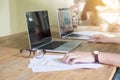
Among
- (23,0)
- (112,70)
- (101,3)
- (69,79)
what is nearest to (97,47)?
(112,70)

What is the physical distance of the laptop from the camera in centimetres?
135

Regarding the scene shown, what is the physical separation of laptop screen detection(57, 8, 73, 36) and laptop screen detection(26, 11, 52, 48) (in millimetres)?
251

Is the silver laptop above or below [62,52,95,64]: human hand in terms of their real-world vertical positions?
above

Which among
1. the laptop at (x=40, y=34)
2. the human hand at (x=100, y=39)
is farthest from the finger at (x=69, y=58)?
the human hand at (x=100, y=39)

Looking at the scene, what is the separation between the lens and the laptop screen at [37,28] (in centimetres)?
136

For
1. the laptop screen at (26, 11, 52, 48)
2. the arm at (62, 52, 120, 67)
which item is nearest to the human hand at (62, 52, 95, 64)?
the arm at (62, 52, 120, 67)

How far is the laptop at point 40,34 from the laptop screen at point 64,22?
0.82ft

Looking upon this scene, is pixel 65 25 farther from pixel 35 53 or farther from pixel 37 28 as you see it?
pixel 35 53

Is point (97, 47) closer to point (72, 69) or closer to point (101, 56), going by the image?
point (101, 56)

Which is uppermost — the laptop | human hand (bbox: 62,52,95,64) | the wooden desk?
the laptop

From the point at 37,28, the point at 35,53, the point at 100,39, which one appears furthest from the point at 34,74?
the point at 100,39

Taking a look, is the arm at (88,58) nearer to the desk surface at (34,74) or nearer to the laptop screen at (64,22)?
the desk surface at (34,74)

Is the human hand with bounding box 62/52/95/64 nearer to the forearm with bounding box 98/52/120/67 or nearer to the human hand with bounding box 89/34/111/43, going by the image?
the forearm with bounding box 98/52/120/67

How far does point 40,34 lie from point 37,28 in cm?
7
